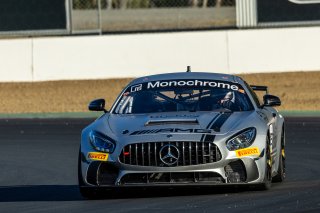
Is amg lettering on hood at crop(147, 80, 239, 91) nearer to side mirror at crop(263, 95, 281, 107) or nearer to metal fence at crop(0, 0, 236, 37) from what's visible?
side mirror at crop(263, 95, 281, 107)

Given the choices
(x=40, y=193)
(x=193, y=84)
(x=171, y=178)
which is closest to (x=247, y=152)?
(x=171, y=178)

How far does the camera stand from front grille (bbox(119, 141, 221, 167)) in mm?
11750

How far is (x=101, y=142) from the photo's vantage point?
12023 mm

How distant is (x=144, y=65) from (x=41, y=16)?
370 cm

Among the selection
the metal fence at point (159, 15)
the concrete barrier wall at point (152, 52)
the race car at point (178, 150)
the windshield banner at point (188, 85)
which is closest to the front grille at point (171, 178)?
the race car at point (178, 150)

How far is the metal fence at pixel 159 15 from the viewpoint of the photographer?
3225 centimetres

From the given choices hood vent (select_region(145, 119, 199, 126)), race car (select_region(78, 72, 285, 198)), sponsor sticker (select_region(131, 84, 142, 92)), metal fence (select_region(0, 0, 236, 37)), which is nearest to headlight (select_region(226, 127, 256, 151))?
race car (select_region(78, 72, 285, 198))

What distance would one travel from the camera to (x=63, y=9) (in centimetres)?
3200

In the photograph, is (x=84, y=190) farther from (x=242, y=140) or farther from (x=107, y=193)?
(x=242, y=140)

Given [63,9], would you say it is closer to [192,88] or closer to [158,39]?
[158,39]

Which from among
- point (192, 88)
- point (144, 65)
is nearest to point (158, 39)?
point (144, 65)

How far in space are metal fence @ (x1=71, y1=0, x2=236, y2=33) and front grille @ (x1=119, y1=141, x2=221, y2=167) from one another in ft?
66.5

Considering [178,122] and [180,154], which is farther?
[178,122]

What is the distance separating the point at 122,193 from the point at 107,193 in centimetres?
32
